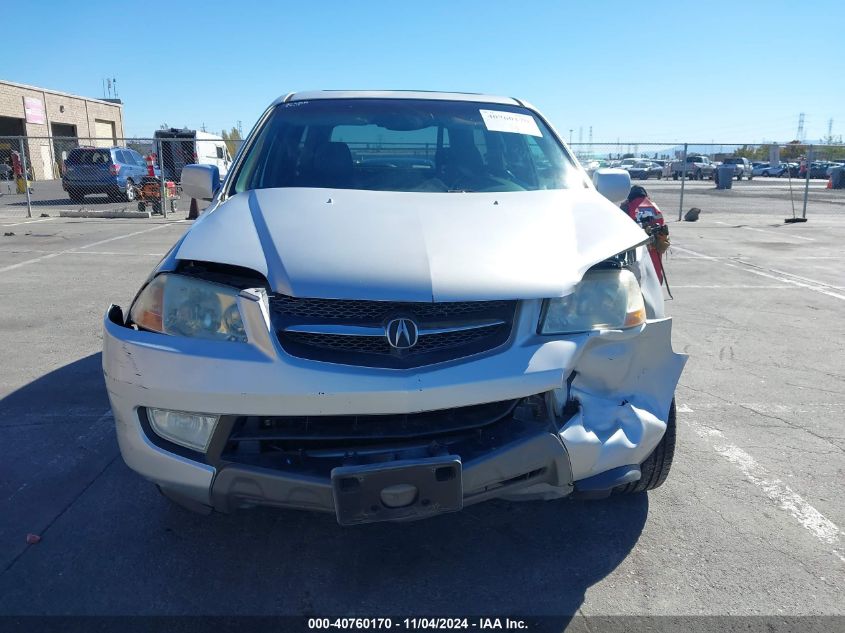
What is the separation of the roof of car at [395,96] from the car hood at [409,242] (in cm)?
115

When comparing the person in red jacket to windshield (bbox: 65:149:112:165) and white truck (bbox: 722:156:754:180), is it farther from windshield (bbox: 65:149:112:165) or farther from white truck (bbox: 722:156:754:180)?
white truck (bbox: 722:156:754:180)

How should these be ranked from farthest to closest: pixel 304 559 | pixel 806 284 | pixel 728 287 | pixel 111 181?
pixel 111 181
pixel 806 284
pixel 728 287
pixel 304 559

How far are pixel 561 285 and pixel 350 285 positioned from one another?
0.71m

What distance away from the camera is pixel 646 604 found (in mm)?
2447

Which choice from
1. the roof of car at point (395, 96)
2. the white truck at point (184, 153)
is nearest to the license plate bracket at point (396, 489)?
the roof of car at point (395, 96)

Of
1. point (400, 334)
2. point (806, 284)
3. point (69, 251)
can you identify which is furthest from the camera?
point (69, 251)

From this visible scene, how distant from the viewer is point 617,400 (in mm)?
2506

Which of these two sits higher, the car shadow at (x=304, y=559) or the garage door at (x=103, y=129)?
the garage door at (x=103, y=129)

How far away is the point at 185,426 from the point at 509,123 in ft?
8.44

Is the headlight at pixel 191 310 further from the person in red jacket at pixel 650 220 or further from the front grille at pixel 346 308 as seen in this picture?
the person in red jacket at pixel 650 220

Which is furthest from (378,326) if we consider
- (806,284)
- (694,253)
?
(694,253)

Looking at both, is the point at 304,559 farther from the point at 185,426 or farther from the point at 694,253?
the point at 694,253

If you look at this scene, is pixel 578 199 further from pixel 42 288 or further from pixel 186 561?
pixel 42 288

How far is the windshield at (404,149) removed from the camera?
140 inches
